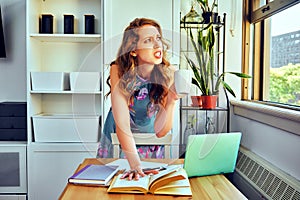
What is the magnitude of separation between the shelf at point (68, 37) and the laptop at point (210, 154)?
1336 millimetres

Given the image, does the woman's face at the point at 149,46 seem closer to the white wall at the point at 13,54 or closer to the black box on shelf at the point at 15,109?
the black box on shelf at the point at 15,109

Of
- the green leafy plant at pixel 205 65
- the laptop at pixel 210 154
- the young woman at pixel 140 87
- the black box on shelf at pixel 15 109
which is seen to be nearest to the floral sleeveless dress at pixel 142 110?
the young woman at pixel 140 87

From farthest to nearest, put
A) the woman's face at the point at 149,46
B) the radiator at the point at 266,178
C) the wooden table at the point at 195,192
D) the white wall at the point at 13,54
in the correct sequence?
the white wall at the point at 13,54, the radiator at the point at 266,178, the woman's face at the point at 149,46, the wooden table at the point at 195,192

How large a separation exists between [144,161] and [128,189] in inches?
10.0

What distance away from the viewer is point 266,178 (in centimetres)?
190

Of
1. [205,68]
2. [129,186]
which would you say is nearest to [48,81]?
[205,68]

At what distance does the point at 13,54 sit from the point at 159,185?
1.96 meters

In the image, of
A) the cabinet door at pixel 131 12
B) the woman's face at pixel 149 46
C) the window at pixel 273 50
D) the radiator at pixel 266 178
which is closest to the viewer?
the woman's face at pixel 149 46

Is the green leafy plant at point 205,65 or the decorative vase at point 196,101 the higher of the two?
the green leafy plant at point 205,65

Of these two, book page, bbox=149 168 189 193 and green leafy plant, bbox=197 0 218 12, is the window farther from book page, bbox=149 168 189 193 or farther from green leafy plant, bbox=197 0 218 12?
book page, bbox=149 168 189 193

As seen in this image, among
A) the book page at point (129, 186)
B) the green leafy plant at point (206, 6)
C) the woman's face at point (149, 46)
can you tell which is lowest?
the book page at point (129, 186)

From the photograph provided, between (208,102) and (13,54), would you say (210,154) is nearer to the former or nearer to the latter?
(208,102)

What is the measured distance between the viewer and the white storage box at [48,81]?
8.38 ft

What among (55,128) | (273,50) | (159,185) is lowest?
(159,185)
